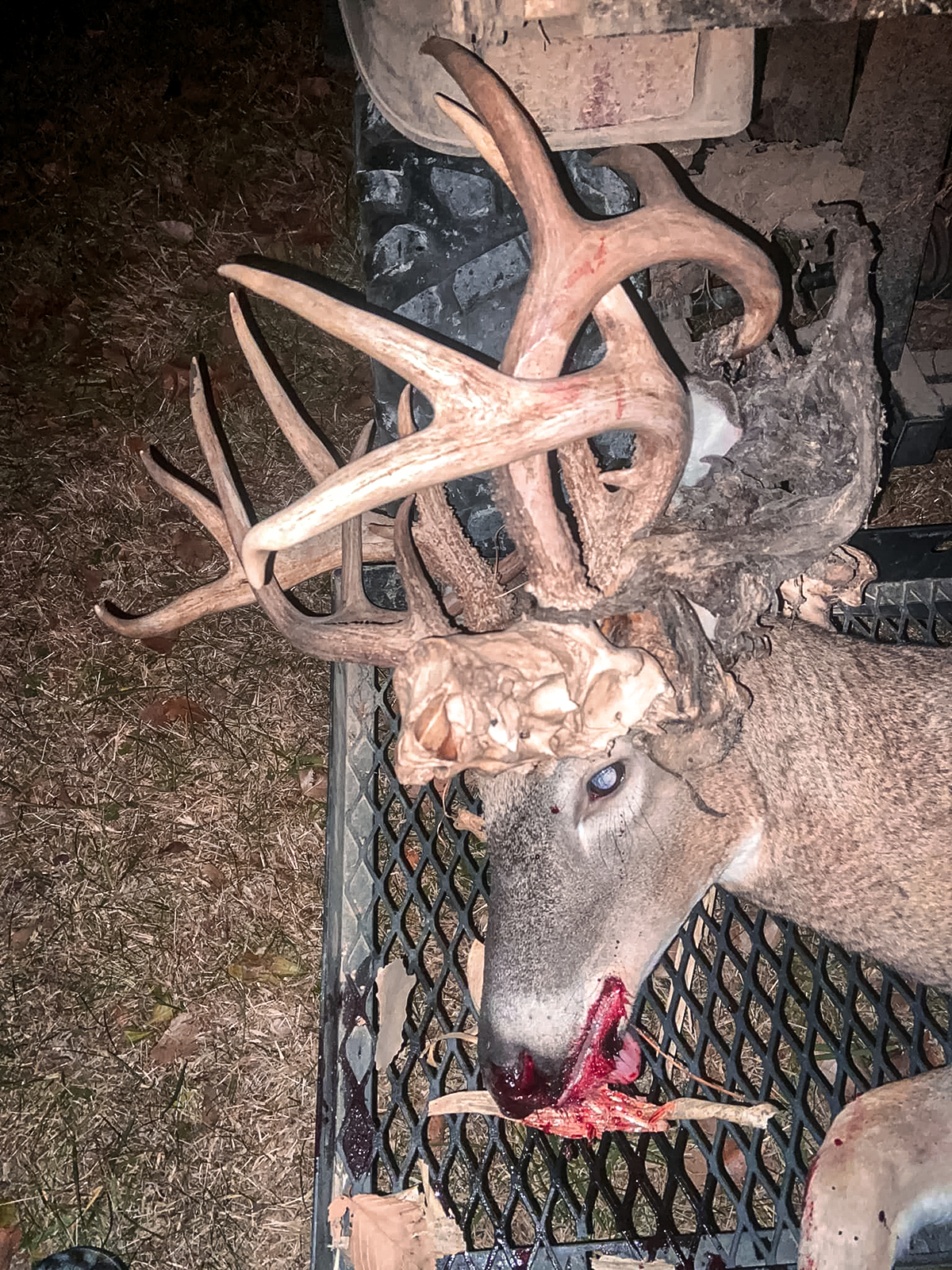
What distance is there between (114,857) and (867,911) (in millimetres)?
2781

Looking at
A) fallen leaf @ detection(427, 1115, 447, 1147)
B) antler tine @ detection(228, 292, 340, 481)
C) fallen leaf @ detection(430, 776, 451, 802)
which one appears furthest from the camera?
fallen leaf @ detection(427, 1115, 447, 1147)

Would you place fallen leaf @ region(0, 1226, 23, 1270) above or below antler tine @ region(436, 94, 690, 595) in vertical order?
below

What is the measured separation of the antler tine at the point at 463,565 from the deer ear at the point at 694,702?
1.14 feet

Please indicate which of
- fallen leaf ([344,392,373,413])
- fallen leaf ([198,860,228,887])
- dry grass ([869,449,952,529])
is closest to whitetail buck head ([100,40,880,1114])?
fallen leaf ([198,860,228,887])

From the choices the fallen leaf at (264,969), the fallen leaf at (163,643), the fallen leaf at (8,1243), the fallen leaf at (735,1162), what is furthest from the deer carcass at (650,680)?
the fallen leaf at (8,1243)

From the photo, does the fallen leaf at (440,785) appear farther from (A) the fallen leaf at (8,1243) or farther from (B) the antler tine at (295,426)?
(A) the fallen leaf at (8,1243)

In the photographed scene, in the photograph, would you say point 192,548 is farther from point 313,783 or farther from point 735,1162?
point 735,1162

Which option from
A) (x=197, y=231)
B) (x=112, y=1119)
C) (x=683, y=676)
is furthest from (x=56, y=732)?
(x=683, y=676)

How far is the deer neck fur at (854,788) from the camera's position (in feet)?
7.38

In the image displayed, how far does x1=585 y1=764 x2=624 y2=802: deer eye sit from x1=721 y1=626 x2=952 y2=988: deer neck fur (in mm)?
271

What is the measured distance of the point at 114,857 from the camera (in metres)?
3.97

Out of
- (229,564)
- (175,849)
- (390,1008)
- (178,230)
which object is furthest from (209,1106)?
(178,230)

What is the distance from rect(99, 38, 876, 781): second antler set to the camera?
1.72m

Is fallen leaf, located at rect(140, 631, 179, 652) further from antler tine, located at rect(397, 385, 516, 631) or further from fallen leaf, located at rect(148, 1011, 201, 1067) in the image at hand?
antler tine, located at rect(397, 385, 516, 631)
